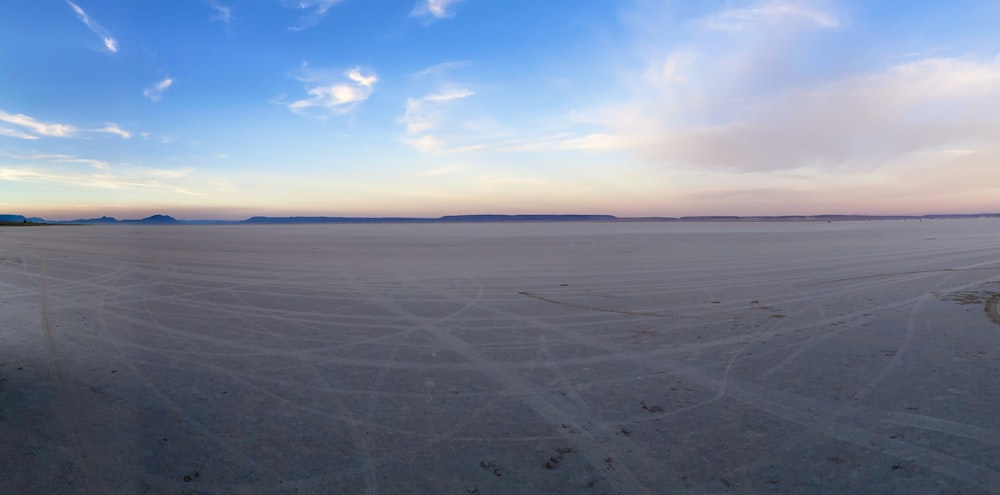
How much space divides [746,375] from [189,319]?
829 cm

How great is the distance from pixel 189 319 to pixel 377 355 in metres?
4.15

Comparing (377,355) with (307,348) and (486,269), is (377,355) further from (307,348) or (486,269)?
(486,269)

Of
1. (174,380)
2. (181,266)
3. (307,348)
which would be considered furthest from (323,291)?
(181,266)

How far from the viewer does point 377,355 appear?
6.18 meters

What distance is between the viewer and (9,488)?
3.22m

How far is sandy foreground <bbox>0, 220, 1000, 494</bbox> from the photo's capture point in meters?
3.42

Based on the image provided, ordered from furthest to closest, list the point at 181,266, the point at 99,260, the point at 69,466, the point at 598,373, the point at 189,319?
the point at 99,260 < the point at 181,266 < the point at 189,319 < the point at 598,373 < the point at 69,466

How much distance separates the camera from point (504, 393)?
488 cm

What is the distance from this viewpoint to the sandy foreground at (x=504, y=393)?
134 inches

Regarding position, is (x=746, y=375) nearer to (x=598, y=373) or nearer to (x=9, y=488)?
(x=598, y=373)

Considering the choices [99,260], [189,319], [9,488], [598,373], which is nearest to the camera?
[9,488]

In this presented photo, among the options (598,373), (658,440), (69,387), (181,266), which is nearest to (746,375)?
(598,373)

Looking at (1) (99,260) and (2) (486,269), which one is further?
(1) (99,260)

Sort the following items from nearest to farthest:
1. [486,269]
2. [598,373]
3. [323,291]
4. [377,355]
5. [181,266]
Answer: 1. [598,373]
2. [377,355]
3. [323,291]
4. [486,269]
5. [181,266]
